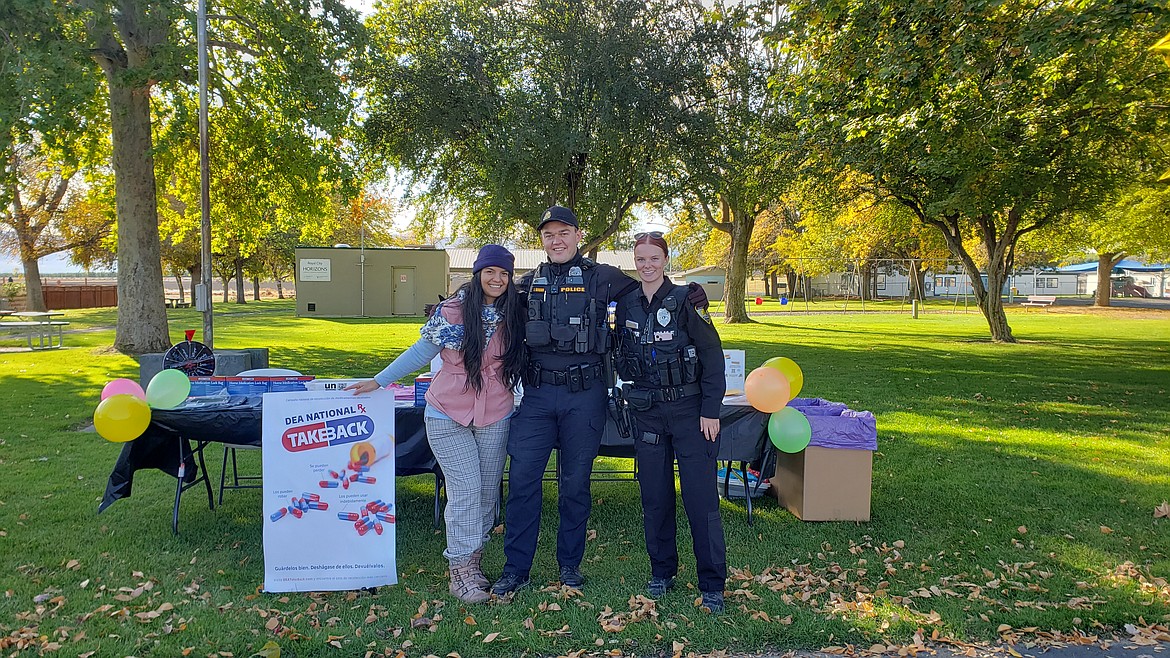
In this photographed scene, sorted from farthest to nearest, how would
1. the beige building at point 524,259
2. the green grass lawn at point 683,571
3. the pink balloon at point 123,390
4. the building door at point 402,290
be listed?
the beige building at point 524,259
the building door at point 402,290
the pink balloon at point 123,390
the green grass lawn at point 683,571

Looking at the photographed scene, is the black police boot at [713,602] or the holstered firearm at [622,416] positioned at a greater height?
the holstered firearm at [622,416]

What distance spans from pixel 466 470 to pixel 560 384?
2.29 ft

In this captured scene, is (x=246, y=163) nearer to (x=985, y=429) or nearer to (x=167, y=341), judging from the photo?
(x=167, y=341)

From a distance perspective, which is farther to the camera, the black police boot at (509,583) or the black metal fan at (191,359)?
the black metal fan at (191,359)

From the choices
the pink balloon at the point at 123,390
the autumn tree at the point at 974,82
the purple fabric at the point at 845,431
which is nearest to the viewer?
the pink balloon at the point at 123,390

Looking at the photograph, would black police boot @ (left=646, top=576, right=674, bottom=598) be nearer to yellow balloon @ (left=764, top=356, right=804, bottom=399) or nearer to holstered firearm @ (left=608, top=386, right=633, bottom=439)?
holstered firearm @ (left=608, top=386, right=633, bottom=439)

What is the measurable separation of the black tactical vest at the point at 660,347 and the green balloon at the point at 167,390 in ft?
9.10

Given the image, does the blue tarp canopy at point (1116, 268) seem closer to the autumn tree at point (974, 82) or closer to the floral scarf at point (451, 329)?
the autumn tree at point (974, 82)

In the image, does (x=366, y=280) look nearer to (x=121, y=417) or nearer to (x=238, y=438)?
(x=238, y=438)

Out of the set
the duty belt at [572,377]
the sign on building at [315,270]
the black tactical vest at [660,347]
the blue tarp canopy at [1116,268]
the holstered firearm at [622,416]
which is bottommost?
the holstered firearm at [622,416]

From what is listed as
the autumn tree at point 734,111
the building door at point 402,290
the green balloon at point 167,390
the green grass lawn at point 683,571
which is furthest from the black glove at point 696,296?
the building door at point 402,290

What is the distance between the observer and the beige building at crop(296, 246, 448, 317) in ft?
99.5

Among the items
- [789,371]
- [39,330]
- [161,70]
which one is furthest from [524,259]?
[789,371]

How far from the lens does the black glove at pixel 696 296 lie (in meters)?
3.57
